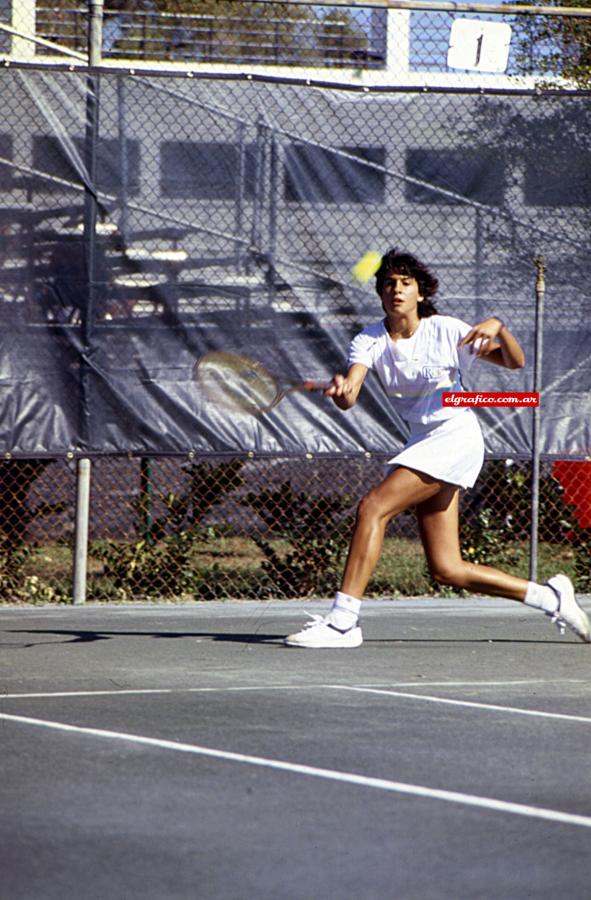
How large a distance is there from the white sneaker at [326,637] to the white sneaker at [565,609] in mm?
948

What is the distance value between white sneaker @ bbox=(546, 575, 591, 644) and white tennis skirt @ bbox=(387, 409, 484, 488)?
0.65 metres

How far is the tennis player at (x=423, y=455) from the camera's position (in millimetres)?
7797

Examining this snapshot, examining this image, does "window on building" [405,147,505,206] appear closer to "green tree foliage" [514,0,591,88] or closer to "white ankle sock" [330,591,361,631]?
"green tree foliage" [514,0,591,88]

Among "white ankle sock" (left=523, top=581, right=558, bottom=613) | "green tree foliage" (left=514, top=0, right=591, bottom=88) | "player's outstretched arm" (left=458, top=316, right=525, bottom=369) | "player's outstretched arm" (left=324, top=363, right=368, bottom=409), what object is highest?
"green tree foliage" (left=514, top=0, right=591, bottom=88)

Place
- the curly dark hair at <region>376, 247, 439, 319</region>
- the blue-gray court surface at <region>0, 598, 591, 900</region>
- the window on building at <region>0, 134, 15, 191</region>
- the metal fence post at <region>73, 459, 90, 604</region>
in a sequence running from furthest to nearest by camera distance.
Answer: the metal fence post at <region>73, 459, 90, 604</region>
the window on building at <region>0, 134, 15, 191</region>
the curly dark hair at <region>376, 247, 439, 319</region>
the blue-gray court surface at <region>0, 598, 591, 900</region>

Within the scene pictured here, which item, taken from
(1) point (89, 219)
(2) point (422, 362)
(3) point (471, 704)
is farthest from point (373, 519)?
(1) point (89, 219)

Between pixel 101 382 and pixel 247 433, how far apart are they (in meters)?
0.93

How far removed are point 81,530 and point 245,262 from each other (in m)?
1.87

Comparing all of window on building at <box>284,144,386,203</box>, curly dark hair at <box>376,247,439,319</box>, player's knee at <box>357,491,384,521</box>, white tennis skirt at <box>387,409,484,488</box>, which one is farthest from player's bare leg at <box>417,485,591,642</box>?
window on building at <box>284,144,386,203</box>

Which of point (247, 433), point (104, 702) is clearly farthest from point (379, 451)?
point (104, 702)

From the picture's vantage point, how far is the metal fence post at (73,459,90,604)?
9.77 metres

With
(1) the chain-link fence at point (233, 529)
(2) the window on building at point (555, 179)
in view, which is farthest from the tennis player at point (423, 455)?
(2) the window on building at point (555, 179)

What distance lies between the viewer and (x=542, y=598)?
7.86 m

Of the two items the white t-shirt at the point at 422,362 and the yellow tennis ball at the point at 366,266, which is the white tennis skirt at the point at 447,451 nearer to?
the white t-shirt at the point at 422,362
